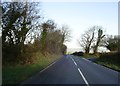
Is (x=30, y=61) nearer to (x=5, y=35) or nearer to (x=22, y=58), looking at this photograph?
(x=22, y=58)

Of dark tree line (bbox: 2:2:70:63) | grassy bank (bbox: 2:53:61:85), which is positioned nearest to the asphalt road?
grassy bank (bbox: 2:53:61:85)

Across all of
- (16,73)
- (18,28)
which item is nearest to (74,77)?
(16,73)

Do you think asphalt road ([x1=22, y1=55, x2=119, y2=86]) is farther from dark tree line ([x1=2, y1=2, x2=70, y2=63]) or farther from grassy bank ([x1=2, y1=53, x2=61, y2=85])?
dark tree line ([x1=2, y1=2, x2=70, y2=63])

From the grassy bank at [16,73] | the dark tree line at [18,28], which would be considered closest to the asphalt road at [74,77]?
the grassy bank at [16,73]

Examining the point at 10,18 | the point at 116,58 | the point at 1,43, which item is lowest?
the point at 116,58

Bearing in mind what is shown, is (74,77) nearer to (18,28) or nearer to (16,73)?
(16,73)

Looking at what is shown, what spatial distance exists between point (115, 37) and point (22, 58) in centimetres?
8601

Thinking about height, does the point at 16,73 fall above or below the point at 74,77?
above

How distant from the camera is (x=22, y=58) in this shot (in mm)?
30703

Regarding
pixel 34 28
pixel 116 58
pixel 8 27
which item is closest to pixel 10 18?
pixel 8 27

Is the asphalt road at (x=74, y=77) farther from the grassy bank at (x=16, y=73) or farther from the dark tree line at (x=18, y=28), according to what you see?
the dark tree line at (x=18, y=28)

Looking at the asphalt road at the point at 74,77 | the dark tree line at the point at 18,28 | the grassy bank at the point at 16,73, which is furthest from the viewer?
the dark tree line at the point at 18,28

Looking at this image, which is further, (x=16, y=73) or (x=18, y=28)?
(x=18, y=28)

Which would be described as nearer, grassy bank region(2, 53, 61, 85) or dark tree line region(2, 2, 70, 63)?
grassy bank region(2, 53, 61, 85)
